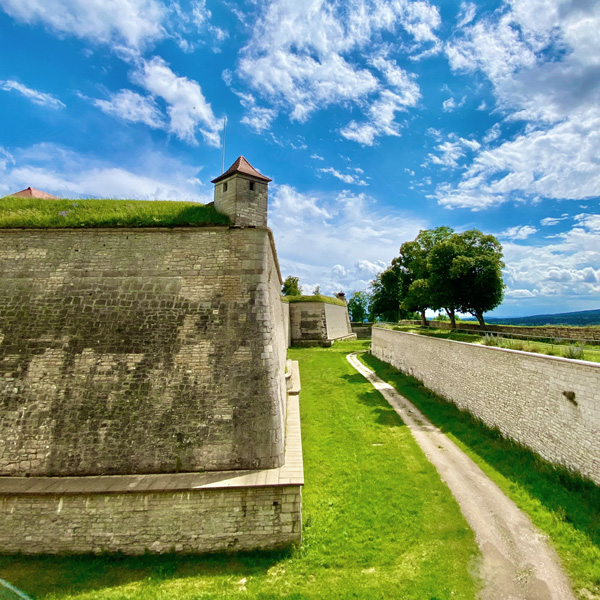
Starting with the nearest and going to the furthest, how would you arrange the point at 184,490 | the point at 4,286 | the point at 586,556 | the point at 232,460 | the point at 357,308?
the point at 586,556 → the point at 184,490 → the point at 232,460 → the point at 4,286 → the point at 357,308

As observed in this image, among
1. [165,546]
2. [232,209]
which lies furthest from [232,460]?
[232,209]

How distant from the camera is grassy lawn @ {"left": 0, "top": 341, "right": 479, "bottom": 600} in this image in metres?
6.13

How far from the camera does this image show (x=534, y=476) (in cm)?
903

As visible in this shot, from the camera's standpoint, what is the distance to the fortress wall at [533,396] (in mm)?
8164

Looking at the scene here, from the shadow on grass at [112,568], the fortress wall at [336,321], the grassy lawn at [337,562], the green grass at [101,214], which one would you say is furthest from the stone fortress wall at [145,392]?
the fortress wall at [336,321]

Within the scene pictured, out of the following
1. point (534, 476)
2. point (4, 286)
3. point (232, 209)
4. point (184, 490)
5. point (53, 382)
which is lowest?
point (534, 476)

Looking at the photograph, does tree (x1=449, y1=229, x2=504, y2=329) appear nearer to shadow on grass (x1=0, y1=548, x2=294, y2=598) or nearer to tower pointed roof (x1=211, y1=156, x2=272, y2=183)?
tower pointed roof (x1=211, y1=156, x2=272, y2=183)

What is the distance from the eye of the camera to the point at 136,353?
910cm

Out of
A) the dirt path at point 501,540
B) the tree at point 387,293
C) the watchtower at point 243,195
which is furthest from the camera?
the tree at point 387,293

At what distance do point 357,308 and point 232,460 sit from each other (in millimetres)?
71844

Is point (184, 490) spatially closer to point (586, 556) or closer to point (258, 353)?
point (258, 353)

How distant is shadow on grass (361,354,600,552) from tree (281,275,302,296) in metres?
37.5

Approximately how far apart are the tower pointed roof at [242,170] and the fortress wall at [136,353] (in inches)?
78.0

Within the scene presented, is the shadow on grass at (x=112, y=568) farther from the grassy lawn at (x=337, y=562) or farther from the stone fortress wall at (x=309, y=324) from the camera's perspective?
the stone fortress wall at (x=309, y=324)
